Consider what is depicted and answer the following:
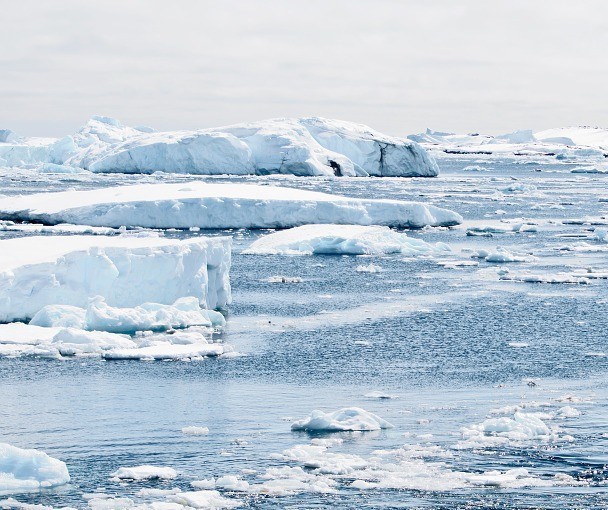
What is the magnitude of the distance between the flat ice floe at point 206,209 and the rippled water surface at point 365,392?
790 centimetres

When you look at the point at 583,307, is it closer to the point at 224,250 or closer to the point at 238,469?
the point at 224,250

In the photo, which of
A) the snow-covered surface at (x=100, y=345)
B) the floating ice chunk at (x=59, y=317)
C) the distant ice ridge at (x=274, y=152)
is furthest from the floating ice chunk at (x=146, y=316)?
the distant ice ridge at (x=274, y=152)

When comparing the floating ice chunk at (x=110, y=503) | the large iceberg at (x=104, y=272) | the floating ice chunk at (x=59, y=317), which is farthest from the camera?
the large iceberg at (x=104, y=272)

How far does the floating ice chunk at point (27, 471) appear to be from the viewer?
26.3ft

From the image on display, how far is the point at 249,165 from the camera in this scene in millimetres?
50156

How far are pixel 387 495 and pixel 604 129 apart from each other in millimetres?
139127

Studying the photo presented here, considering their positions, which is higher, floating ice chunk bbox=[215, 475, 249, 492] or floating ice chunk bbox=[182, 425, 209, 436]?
floating ice chunk bbox=[182, 425, 209, 436]

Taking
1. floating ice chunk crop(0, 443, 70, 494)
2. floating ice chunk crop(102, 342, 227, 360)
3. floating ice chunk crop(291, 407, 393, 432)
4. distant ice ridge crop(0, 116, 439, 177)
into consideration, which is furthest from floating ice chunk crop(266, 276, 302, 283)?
distant ice ridge crop(0, 116, 439, 177)

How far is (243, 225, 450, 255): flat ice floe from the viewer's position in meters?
23.9

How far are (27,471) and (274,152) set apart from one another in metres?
42.2

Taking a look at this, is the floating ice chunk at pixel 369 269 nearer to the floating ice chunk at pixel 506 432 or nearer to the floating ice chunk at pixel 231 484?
the floating ice chunk at pixel 506 432

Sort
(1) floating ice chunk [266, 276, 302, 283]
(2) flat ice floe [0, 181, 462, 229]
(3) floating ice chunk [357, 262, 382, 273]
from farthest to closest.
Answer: (2) flat ice floe [0, 181, 462, 229] → (3) floating ice chunk [357, 262, 382, 273] → (1) floating ice chunk [266, 276, 302, 283]

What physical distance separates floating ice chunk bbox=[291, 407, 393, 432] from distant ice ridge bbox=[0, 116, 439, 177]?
130ft

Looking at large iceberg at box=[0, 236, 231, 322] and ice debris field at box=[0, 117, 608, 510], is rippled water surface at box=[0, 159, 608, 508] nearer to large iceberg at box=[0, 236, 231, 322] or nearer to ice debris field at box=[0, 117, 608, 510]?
ice debris field at box=[0, 117, 608, 510]
